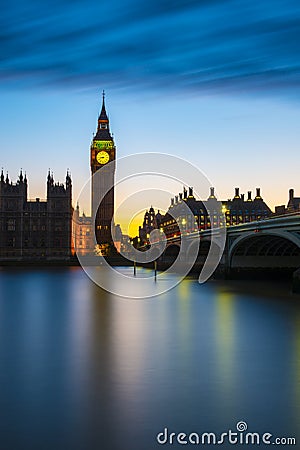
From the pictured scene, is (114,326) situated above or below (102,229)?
below

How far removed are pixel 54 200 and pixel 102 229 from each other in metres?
46.7

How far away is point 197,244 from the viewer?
7188 cm

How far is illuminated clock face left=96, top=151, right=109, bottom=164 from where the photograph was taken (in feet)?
616

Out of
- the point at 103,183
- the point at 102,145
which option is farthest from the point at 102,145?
the point at 103,183

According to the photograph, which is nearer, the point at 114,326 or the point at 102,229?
the point at 114,326

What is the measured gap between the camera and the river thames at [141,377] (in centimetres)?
921

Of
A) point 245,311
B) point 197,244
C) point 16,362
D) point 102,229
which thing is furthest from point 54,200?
point 16,362

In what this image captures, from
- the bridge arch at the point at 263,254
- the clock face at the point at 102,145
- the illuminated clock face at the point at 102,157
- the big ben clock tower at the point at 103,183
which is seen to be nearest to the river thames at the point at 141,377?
the bridge arch at the point at 263,254

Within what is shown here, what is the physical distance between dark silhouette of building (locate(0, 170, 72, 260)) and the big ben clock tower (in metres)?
40.5

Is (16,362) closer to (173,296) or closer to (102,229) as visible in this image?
(173,296)

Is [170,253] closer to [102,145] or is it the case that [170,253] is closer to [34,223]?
[34,223]

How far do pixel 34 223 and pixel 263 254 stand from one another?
235 feet

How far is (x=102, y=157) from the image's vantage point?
188250 millimetres

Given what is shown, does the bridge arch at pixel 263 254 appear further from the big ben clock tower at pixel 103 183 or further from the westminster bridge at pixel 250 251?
the big ben clock tower at pixel 103 183
